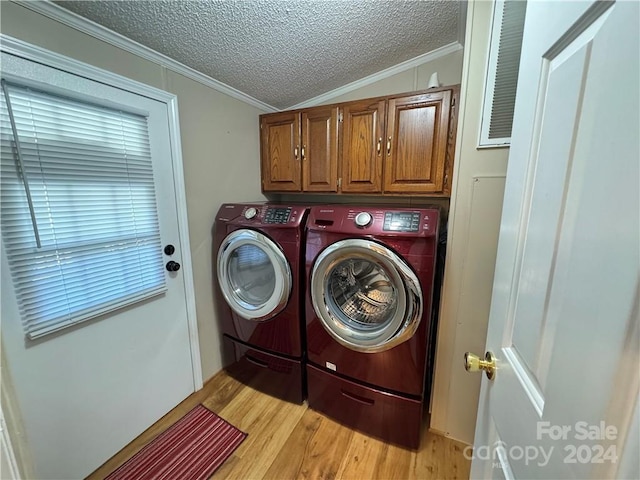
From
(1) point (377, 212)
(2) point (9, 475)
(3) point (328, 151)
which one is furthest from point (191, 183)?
(2) point (9, 475)

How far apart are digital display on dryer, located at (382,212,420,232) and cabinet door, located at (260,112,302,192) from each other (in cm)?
90

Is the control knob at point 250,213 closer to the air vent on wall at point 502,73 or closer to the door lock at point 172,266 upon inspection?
the door lock at point 172,266

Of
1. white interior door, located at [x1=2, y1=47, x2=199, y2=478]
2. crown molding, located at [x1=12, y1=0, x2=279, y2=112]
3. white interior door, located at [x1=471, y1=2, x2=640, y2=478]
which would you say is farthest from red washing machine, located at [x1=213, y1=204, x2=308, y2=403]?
white interior door, located at [x1=471, y1=2, x2=640, y2=478]

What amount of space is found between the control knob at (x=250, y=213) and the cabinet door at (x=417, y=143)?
0.84 meters

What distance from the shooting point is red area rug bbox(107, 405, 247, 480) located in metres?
1.28

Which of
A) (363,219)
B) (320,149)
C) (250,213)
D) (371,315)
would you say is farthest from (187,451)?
(320,149)

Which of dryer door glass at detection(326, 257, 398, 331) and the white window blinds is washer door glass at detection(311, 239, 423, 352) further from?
the white window blinds

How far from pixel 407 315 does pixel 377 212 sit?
51 cm

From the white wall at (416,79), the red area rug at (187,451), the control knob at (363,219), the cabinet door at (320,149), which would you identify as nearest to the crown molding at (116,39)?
the cabinet door at (320,149)

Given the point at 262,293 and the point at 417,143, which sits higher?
the point at 417,143

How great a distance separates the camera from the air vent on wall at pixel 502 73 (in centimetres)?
99

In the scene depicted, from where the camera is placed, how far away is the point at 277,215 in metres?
Result: 1.48

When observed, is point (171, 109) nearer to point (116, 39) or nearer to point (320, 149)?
point (116, 39)

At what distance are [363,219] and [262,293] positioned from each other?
35.8 inches
